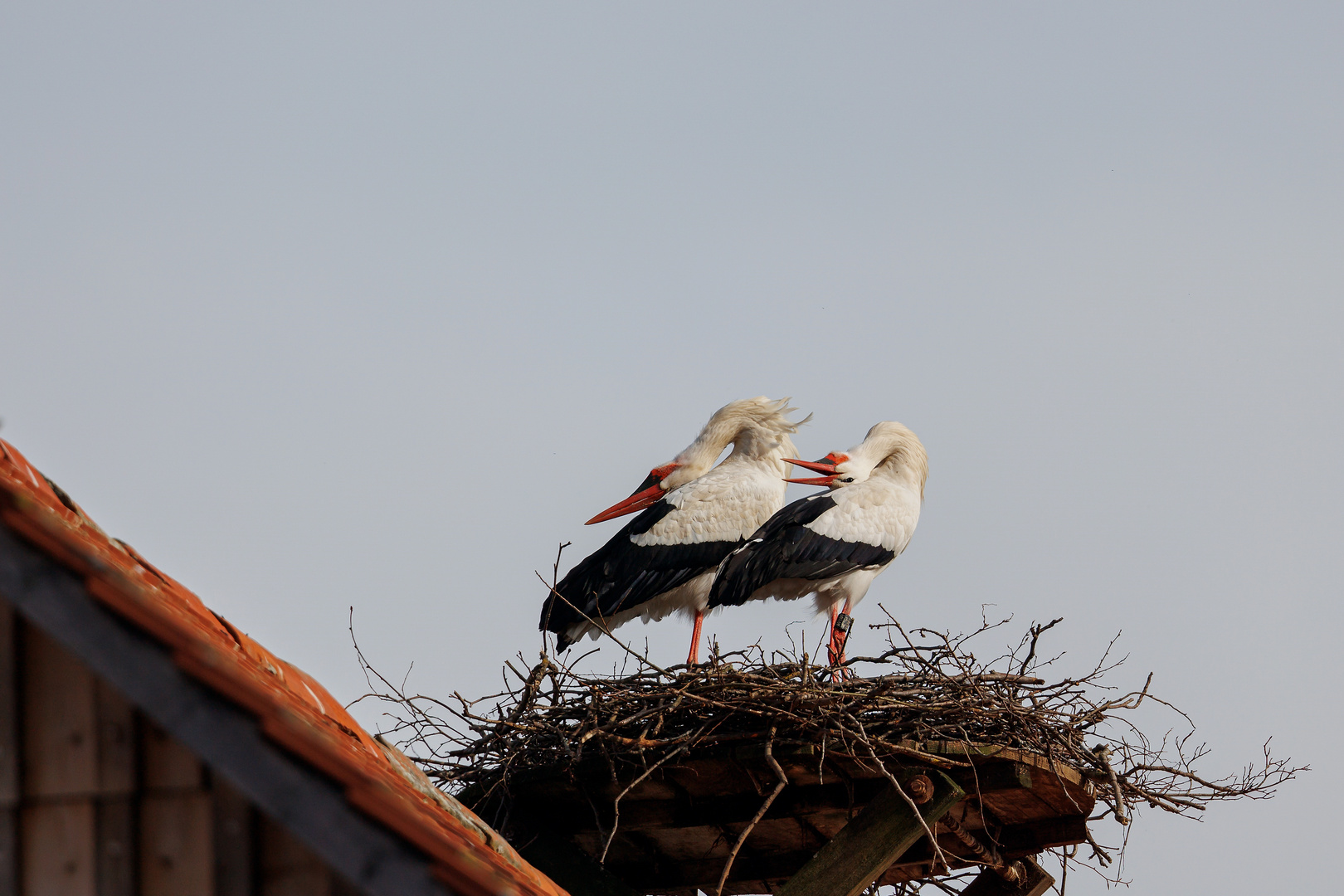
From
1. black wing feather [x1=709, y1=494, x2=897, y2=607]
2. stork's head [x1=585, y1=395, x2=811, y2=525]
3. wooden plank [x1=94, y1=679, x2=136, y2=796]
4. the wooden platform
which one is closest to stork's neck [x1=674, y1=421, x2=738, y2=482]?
stork's head [x1=585, y1=395, x2=811, y2=525]

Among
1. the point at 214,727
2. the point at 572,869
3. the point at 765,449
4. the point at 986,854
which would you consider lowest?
the point at 214,727

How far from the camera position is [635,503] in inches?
346

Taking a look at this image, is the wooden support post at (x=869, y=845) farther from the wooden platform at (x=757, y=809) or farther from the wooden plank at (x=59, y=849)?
the wooden plank at (x=59, y=849)

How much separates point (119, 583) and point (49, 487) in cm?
155

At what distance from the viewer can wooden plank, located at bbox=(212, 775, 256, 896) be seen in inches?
84.0

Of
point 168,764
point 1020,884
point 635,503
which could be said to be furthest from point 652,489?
point 168,764

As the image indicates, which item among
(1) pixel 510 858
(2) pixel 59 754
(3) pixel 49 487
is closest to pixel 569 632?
(1) pixel 510 858

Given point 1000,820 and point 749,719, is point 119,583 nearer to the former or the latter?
point 749,719

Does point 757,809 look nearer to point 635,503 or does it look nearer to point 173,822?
point 173,822

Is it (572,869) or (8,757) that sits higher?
(572,869)

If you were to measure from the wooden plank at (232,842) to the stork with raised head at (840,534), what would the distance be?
5234mm

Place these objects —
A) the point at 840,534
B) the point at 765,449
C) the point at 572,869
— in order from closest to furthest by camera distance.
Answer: the point at 572,869
the point at 840,534
the point at 765,449

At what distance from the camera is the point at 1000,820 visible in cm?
507

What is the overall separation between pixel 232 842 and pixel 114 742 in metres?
0.24
